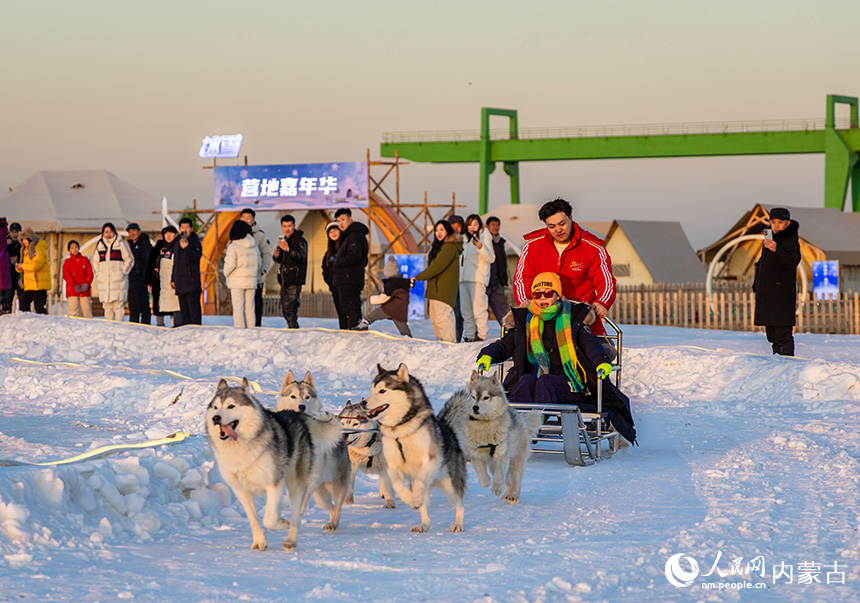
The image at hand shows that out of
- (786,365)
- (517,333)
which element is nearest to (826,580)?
(517,333)

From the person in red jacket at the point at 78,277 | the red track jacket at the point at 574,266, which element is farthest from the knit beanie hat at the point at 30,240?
the red track jacket at the point at 574,266

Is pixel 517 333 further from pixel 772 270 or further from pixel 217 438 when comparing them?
pixel 772 270

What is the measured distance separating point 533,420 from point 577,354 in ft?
3.36

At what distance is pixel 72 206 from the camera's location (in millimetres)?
41906

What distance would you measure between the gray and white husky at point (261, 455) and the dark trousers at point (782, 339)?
28.5ft

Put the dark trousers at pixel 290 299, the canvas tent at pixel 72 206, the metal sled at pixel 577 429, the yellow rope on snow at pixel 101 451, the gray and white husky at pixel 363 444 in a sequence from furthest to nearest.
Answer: the canvas tent at pixel 72 206 < the dark trousers at pixel 290 299 < the metal sled at pixel 577 429 < the gray and white husky at pixel 363 444 < the yellow rope on snow at pixel 101 451

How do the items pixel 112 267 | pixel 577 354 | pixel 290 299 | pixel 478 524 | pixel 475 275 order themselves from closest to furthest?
pixel 478 524, pixel 577 354, pixel 475 275, pixel 290 299, pixel 112 267

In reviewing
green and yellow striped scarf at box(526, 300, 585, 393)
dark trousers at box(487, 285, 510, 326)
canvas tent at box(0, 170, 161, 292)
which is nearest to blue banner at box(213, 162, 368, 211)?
canvas tent at box(0, 170, 161, 292)

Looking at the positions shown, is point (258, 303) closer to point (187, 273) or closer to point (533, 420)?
point (187, 273)

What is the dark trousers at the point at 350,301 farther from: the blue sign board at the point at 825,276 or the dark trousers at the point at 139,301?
the blue sign board at the point at 825,276

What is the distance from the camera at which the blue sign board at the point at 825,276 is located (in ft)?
101

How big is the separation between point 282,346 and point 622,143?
3920 centimetres

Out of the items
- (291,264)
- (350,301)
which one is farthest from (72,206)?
(350,301)

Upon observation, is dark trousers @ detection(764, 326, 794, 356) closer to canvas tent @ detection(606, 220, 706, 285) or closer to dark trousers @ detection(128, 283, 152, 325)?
dark trousers @ detection(128, 283, 152, 325)
